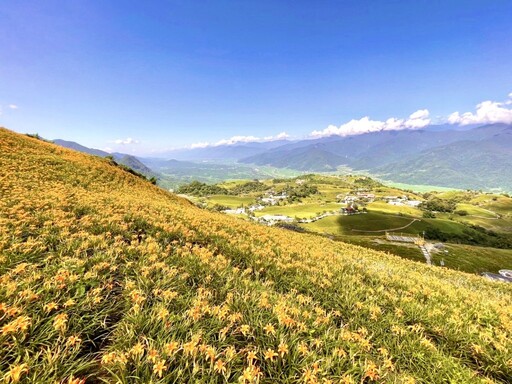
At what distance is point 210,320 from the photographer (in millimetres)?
4172

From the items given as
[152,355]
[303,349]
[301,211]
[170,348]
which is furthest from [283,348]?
[301,211]

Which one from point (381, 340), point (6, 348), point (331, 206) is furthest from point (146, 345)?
point (331, 206)

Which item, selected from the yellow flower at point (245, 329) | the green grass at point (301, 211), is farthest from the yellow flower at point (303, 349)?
the green grass at point (301, 211)

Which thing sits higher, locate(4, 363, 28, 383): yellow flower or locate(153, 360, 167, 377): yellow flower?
locate(4, 363, 28, 383): yellow flower

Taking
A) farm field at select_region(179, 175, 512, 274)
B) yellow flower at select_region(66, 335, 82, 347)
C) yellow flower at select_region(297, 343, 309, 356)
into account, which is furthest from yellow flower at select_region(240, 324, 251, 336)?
Answer: farm field at select_region(179, 175, 512, 274)

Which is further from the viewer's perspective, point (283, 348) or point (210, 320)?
point (210, 320)

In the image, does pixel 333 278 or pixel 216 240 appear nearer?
pixel 333 278

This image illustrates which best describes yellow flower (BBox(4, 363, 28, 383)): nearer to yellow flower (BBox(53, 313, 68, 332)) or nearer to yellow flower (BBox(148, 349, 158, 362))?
yellow flower (BBox(53, 313, 68, 332))

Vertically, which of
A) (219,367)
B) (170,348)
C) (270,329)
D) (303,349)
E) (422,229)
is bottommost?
(422,229)

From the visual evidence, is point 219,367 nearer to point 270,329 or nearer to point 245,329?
point 245,329

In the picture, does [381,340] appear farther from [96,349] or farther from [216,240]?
[216,240]

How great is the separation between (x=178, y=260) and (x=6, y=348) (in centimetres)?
367

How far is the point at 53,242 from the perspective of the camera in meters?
6.57

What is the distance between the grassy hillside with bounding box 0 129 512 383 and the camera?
10.4ft
